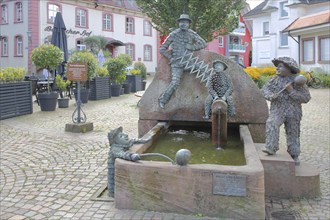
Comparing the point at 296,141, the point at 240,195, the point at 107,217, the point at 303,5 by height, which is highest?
the point at 303,5

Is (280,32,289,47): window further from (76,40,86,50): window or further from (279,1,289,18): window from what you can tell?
(76,40,86,50): window

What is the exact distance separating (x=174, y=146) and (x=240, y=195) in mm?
1935

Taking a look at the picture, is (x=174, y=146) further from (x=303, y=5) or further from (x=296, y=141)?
(x=303, y=5)

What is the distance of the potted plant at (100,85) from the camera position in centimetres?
1745

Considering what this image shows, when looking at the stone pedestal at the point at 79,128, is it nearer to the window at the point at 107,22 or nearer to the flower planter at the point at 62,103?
the flower planter at the point at 62,103

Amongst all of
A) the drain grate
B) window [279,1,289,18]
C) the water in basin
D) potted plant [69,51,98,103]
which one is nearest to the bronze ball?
the water in basin

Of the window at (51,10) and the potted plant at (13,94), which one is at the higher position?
the window at (51,10)

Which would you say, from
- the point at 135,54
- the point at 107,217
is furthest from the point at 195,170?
the point at 135,54

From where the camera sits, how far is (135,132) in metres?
9.67

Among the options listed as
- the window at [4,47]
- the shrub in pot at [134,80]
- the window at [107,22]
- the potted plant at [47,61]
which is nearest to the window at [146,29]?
the window at [107,22]

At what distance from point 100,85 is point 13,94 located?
19.1 feet

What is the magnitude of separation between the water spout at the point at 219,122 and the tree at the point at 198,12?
1017 cm

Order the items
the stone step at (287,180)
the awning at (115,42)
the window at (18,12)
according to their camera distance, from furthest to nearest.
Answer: the awning at (115,42), the window at (18,12), the stone step at (287,180)

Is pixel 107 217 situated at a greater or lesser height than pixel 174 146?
lesser
